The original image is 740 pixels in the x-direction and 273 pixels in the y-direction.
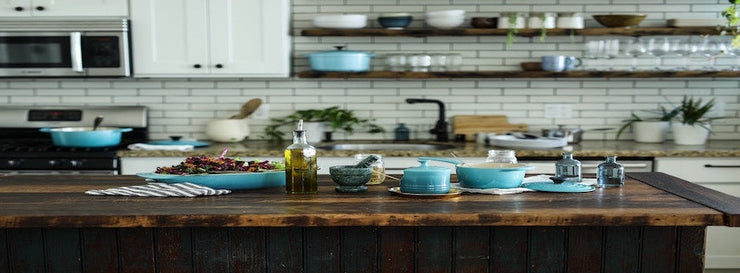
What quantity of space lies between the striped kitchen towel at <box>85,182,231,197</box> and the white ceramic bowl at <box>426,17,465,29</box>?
2726 mm

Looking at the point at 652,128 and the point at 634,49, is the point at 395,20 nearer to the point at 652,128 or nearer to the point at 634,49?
the point at 634,49

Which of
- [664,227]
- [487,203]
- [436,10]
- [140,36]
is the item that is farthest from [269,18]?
[664,227]

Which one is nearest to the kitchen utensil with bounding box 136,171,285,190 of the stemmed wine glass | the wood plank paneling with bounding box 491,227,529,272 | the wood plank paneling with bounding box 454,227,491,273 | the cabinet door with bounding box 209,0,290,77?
the wood plank paneling with bounding box 454,227,491,273

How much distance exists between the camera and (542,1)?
17.3ft

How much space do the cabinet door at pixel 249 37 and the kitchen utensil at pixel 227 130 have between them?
1.29 ft

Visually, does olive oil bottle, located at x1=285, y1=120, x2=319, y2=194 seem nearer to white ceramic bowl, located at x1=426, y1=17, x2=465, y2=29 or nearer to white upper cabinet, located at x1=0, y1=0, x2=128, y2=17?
white ceramic bowl, located at x1=426, y1=17, x2=465, y2=29

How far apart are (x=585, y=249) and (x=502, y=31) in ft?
9.13

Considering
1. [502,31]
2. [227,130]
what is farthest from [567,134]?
[227,130]

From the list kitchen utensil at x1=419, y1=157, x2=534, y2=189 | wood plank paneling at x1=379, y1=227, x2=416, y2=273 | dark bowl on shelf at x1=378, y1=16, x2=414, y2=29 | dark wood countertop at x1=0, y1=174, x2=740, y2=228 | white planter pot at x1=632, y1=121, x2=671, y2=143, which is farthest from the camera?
white planter pot at x1=632, y1=121, x2=671, y2=143

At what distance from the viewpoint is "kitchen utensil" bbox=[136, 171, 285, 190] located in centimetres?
279

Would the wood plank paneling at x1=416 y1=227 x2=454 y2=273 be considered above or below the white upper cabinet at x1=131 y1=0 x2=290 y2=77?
below

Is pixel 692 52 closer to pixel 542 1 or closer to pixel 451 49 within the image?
pixel 542 1

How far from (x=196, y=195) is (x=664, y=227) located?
5.55 ft

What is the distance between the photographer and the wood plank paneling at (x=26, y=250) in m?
2.49
